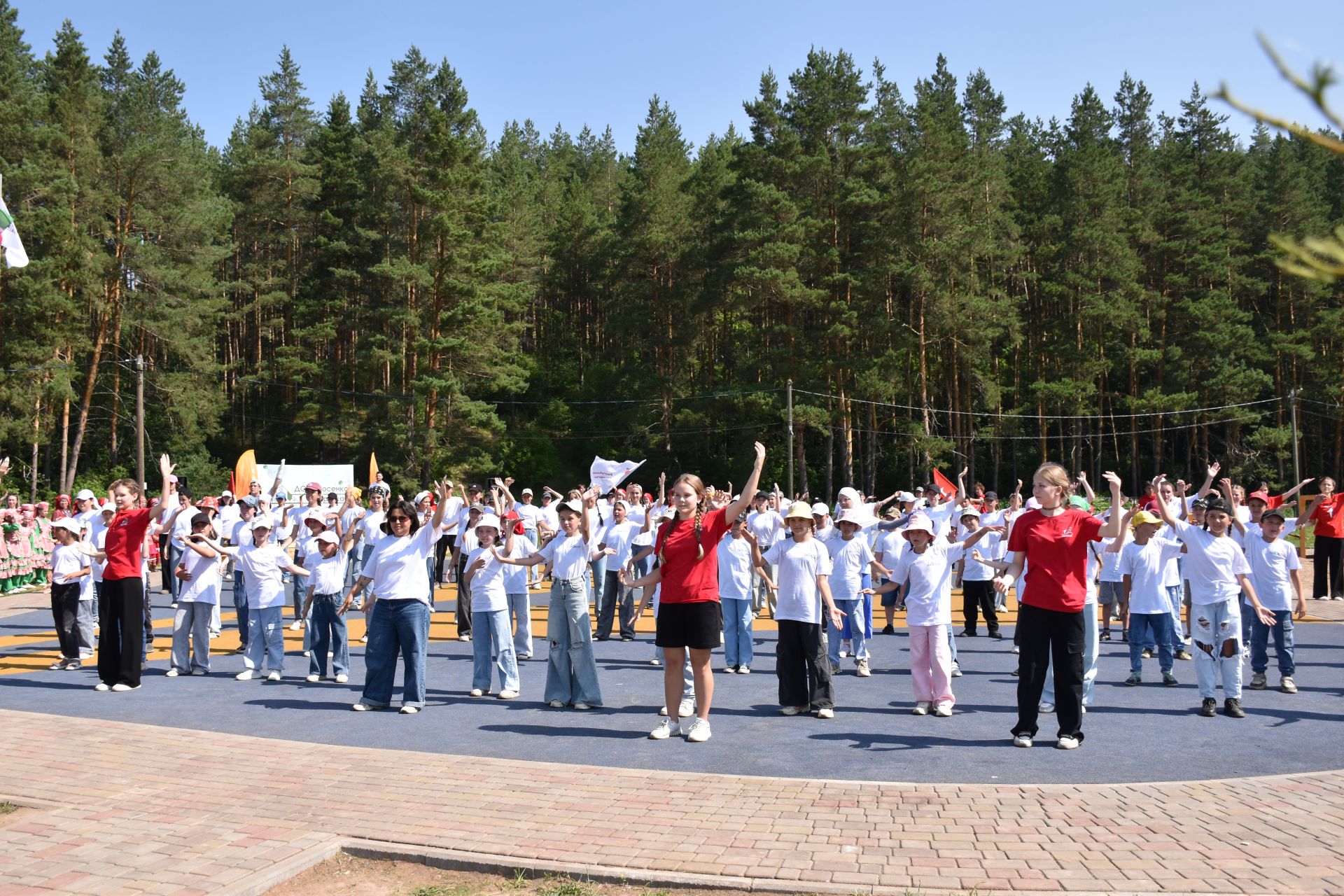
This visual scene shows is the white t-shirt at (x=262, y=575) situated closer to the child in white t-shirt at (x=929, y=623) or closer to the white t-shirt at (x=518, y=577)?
the white t-shirt at (x=518, y=577)

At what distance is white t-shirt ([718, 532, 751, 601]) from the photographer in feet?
38.5

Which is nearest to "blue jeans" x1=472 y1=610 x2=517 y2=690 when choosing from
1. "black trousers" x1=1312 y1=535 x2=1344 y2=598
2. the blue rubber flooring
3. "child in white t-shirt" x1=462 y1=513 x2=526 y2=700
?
"child in white t-shirt" x1=462 y1=513 x2=526 y2=700

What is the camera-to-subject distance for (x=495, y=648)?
34.9ft

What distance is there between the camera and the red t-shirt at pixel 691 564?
841 centimetres

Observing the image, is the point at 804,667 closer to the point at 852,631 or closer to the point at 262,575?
the point at 852,631

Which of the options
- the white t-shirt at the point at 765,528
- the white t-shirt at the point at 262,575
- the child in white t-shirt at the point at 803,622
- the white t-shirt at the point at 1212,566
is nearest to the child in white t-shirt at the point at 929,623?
the child in white t-shirt at the point at 803,622

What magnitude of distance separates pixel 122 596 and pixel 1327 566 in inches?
727

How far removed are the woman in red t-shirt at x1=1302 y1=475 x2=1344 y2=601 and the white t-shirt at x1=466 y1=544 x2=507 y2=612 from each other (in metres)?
13.5

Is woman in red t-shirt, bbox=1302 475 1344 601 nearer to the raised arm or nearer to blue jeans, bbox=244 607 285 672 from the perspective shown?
the raised arm

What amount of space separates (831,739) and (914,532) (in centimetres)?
222

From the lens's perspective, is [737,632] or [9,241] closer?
[9,241]

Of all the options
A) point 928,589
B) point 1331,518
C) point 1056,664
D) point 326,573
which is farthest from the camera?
point 1331,518

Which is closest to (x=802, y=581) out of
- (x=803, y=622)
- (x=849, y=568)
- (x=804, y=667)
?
(x=803, y=622)

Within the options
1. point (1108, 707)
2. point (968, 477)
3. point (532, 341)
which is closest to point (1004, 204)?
point (968, 477)
